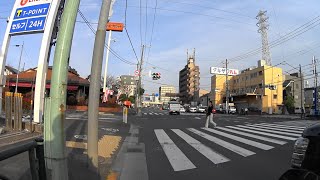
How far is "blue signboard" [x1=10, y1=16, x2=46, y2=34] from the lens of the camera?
1783cm

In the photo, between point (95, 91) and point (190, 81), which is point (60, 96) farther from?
point (190, 81)

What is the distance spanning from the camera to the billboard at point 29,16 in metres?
17.8

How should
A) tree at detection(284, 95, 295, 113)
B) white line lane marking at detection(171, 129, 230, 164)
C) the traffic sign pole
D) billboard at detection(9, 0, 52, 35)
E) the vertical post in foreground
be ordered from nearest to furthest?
1. the vertical post in foreground
2. white line lane marking at detection(171, 129, 230, 164)
3. the traffic sign pole
4. billboard at detection(9, 0, 52, 35)
5. tree at detection(284, 95, 295, 113)

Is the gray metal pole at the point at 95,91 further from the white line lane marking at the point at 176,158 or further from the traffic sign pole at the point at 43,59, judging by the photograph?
the traffic sign pole at the point at 43,59

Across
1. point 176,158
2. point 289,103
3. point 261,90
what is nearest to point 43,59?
point 176,158

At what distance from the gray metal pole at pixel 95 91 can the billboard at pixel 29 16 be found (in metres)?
9.22

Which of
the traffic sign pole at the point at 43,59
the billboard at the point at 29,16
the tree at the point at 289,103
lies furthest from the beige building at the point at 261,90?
the billboard at the point at 29,16

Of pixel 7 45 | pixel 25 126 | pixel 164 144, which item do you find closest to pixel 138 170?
pixel 164 144

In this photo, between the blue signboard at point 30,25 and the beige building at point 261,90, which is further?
the beige building at point 261,90

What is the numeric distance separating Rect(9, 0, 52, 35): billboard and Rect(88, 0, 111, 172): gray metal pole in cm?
922

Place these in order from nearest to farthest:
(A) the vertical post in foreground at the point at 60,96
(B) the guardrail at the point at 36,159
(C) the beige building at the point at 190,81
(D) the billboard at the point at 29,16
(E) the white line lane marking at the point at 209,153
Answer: (B) the guardrail at the point at 36,159 → (A) the vertical post in foreground at the point at 60,96 → (E) the white line lane marking at the point at 209,153 → (D) the billboard at the point at 29,16 → (C) the beige building at the point at 190,81

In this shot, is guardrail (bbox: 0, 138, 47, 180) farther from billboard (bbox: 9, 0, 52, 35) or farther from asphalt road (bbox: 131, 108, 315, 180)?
billboard (bbox: 9, 0, 52, 35)

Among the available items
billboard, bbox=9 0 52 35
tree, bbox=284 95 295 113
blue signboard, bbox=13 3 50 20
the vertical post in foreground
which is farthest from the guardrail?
tree, bbox=284 95 295 113

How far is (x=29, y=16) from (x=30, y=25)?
1.54 feet
